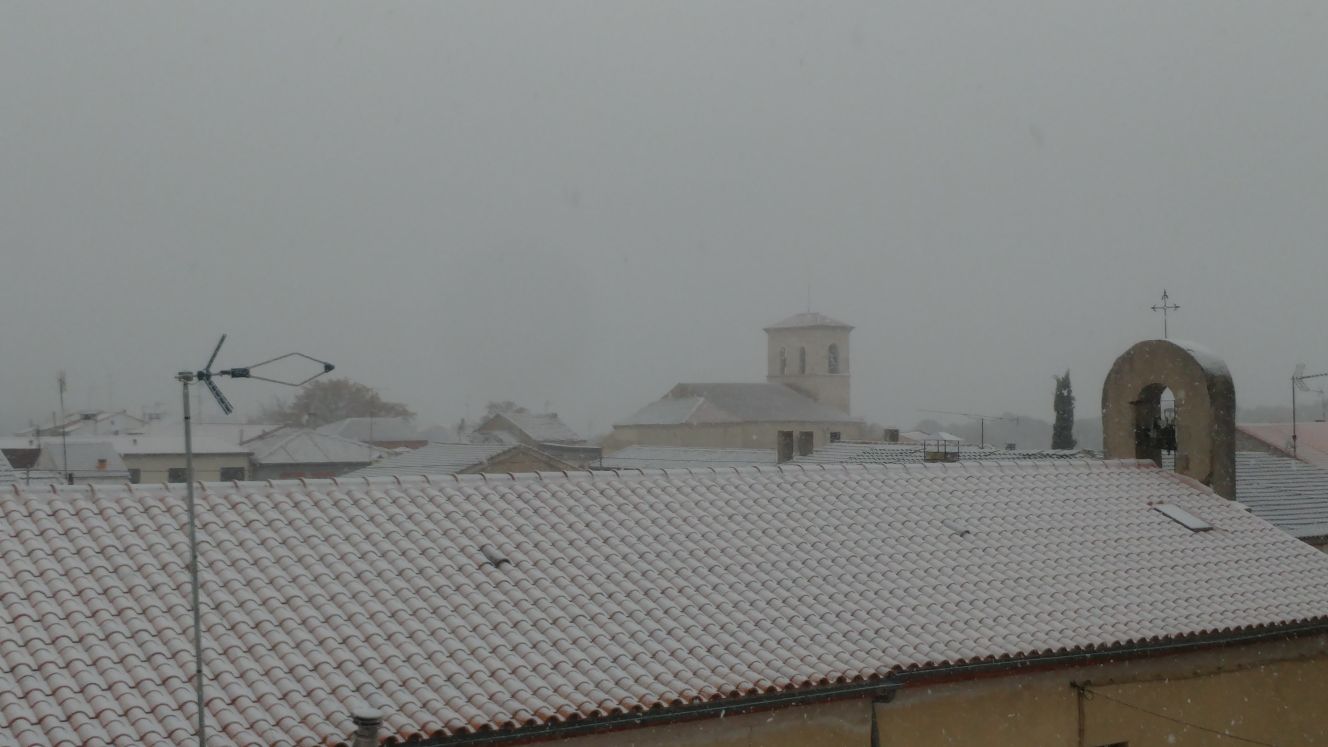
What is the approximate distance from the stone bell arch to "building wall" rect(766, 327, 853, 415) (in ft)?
236

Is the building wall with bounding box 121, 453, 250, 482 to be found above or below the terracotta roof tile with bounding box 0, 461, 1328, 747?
below

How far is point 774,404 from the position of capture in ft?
277

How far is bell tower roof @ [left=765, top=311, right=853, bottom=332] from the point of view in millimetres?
90438

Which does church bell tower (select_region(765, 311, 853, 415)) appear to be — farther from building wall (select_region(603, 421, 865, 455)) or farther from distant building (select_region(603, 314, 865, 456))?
building wall (select_region(603, 421, 865, 455))

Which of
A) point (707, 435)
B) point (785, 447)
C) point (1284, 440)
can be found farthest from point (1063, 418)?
point (707, 435)

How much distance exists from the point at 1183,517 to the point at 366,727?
33.6 ft

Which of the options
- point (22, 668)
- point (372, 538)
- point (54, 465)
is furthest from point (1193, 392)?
point (54, 465)

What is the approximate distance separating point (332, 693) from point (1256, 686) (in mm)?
8626

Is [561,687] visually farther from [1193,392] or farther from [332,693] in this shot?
[1193,392]

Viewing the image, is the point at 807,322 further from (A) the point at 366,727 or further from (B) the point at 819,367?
(A) the point at 366,727

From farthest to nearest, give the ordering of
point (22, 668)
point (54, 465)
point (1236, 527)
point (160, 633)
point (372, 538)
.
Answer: point (54, 465)
point (1236, 527)
point (372, 538)
point (160, 633)
point (22, 668)

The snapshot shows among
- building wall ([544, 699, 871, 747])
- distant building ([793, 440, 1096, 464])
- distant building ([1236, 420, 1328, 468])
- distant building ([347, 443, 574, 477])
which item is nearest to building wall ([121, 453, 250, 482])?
distant building ([347, 443, 574, 477])

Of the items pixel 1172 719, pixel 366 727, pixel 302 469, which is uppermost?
pixel 366 727

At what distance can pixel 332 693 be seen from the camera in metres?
8.00
